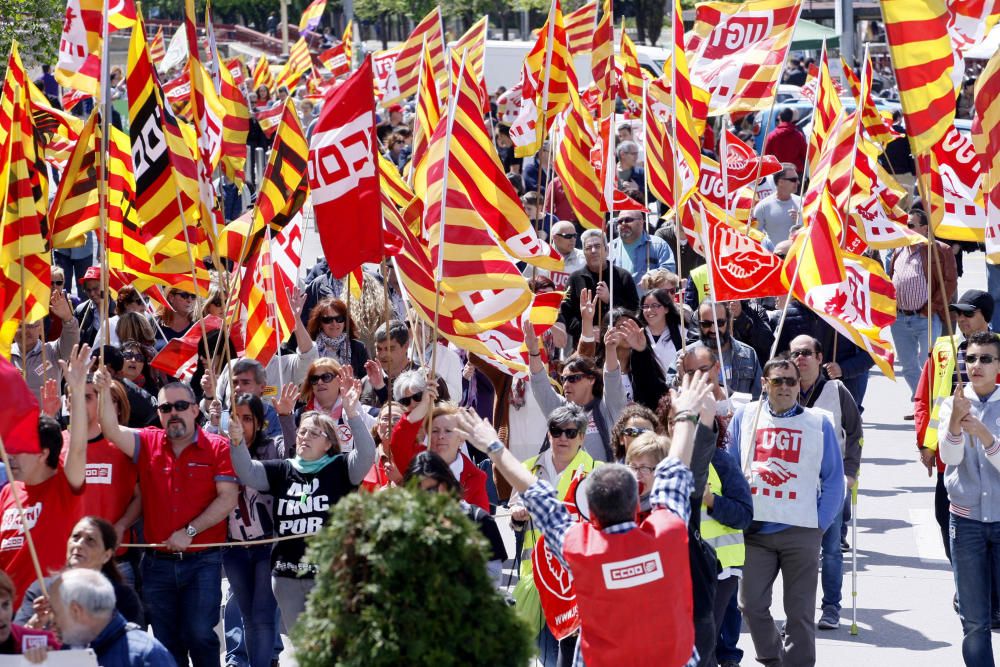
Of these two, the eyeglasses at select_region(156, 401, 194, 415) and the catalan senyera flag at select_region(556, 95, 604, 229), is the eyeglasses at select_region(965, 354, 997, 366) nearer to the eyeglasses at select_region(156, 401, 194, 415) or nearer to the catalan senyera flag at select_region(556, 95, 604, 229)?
the eyeglasses at select_region(156, 401, 194, 415)

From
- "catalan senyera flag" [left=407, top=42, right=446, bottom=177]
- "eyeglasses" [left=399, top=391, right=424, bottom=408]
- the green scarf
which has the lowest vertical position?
the green scarf

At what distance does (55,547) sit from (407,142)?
1609 cm

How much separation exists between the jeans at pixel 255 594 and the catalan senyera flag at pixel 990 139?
13.7 feet

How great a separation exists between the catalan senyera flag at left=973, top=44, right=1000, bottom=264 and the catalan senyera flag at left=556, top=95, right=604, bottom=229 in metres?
4.15

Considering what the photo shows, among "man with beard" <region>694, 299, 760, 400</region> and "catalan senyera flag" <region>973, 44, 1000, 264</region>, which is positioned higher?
→ "catalan senyera flag" <region>973, 44, 1000, 264</region>

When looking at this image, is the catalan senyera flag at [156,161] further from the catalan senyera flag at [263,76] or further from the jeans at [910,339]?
the catalan senyera flag at [263,76]

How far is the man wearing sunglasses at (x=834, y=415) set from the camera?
9.30 metres

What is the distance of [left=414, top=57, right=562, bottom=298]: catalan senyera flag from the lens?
28.2ft

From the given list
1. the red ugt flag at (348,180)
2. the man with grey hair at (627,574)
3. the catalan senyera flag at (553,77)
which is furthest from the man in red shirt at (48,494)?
the catalan senyera flag at (553,77)

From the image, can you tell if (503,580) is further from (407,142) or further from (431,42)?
(407,142)

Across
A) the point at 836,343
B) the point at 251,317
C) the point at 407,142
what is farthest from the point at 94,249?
the point at 836,343

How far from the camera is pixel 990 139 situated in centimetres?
920

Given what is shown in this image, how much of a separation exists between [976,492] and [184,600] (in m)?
3.81

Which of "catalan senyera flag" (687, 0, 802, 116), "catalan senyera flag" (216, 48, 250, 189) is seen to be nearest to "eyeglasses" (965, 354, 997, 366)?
"catalan senyera flag" (687, 0, 802, 116)
